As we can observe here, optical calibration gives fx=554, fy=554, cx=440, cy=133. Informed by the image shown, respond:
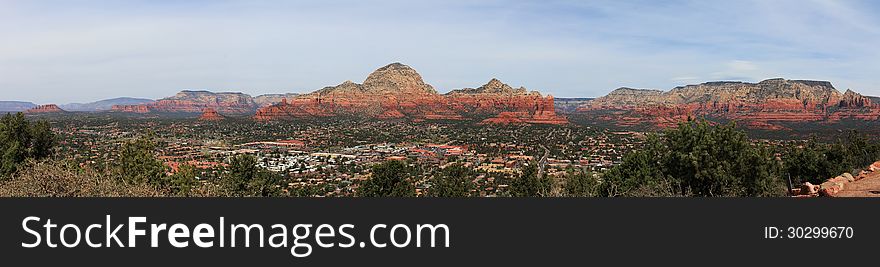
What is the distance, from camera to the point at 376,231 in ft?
22.5

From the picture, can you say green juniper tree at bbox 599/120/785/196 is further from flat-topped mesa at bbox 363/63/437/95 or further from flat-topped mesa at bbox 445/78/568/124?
flat-topped mesa at bbox 363/63/437/95

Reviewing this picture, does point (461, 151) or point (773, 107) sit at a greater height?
point (773, 107)

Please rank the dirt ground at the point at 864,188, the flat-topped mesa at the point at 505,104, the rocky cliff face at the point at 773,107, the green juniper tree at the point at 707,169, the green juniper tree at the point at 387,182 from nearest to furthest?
the dirt ground at the point at 864,188 → the green juniper tree at the point at 707,169 → the green juniper tree at the point at 387,182 → the rocky cliff face at the point at 773,107 → the flat-topped mesa at the point at 505,104

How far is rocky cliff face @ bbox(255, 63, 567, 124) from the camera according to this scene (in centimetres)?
15550

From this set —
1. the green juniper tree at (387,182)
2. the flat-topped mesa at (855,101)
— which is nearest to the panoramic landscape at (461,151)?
the green juniper tree at (387,182)

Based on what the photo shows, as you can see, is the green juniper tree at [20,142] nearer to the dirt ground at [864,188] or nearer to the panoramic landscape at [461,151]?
the panoramic landscape at [461,151]

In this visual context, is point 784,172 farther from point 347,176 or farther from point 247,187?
point 347,176

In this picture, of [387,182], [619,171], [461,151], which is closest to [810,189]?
[619,171]

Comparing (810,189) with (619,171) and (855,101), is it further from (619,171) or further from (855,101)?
(855,101)

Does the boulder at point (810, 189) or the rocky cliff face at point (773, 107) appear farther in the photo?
the rocky cliff face at point (773, 107)

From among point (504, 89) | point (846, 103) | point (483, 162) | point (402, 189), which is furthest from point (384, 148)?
point (846, 103)

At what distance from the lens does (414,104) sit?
563 feet

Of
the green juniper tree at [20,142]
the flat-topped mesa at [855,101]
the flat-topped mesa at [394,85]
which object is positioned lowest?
the green juniper tree at [20,142]

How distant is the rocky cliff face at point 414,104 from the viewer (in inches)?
6122
